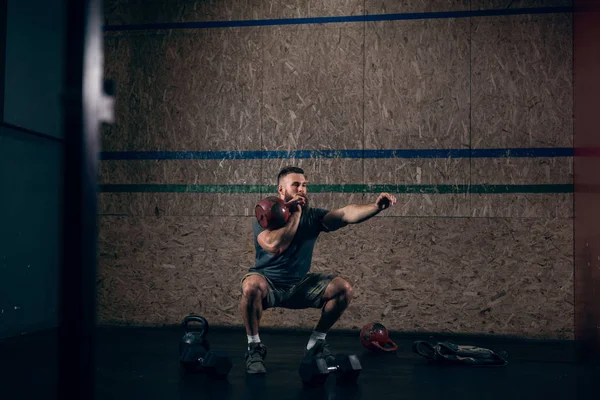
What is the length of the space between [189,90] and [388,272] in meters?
2.79

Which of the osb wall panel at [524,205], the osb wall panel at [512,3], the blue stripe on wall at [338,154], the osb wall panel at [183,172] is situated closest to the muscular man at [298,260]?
the blue stripe on wall at [338,154]

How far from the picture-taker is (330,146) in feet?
20.2

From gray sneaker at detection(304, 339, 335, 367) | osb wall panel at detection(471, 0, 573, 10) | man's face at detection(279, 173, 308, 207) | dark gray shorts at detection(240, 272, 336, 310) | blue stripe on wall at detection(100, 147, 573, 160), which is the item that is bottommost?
gray sneaker at detection(304, 339, 335, 367)

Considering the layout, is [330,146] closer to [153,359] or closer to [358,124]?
[358,124]

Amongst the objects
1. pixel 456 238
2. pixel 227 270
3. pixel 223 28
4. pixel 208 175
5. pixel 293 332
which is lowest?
pixel 293 332

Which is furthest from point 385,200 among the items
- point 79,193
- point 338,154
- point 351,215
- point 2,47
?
point 2,47

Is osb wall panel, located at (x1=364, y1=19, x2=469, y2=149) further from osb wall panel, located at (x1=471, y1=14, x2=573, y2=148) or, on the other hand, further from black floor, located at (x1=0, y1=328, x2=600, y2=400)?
black floor, located at (x1=0, y1=328, x2=600, y2=400)

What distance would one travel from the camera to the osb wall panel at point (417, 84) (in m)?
6.01

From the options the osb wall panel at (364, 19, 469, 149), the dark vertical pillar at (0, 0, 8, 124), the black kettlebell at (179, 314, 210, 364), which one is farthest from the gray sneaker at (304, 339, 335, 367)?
the dark vertical pillar at (0, 0, 8, 124)

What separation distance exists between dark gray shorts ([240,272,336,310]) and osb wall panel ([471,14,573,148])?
238cm

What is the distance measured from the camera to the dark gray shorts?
14.7 feet

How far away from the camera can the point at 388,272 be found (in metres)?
5.96

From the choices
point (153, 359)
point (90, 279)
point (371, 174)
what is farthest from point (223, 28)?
point (90, 279)

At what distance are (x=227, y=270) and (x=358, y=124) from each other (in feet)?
6.52
